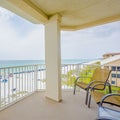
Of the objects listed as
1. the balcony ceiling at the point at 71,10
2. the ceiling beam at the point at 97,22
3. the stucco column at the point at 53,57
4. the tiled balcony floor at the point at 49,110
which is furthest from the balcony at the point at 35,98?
the balcony ceiling at the point at 71,10

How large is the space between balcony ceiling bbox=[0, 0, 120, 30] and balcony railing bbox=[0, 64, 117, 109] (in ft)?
4.38

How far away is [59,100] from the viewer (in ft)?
11.2

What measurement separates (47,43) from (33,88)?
157 centimetres

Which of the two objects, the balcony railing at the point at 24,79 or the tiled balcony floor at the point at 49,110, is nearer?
the tiled balcony floor at the point at 49,110

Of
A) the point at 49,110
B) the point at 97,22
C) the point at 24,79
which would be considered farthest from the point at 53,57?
the point at 97,22

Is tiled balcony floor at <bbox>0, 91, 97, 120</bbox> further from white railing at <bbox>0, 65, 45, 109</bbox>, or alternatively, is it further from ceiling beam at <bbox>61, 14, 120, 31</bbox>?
ceiling beam at <bbox>61, 14, 120, 31</bbox>

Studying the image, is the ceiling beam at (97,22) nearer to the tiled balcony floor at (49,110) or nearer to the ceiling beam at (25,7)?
the ceiling beam at (25,7)

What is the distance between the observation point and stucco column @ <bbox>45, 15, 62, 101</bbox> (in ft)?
11.2

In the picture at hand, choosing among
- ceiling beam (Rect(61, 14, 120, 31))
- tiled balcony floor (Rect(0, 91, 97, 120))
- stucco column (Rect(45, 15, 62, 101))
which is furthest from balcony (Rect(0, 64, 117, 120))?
ceiling beam (Rect(61, 14, 120, 31))

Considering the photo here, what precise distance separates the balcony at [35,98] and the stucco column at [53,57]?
0.28 m

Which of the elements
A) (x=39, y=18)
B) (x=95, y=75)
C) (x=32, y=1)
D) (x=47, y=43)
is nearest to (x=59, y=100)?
(x=95, y=75)

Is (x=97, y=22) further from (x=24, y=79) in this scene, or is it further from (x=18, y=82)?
(x=18, y=82)

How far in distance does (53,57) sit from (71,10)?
47.2 inches

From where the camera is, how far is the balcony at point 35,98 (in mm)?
2625
